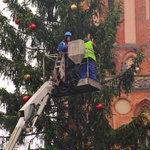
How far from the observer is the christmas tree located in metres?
15.0

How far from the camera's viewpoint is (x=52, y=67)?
15.4 m

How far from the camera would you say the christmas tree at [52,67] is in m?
15.0

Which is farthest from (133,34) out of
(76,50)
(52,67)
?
(76,50)

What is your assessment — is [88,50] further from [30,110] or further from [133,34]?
[133,34]

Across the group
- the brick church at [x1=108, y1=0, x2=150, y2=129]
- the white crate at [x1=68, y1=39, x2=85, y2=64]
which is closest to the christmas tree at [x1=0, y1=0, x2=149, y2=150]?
the white crate at [x1=68, y1=39, x2=85, y2=64]

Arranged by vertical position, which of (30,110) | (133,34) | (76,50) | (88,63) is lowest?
(30,110)

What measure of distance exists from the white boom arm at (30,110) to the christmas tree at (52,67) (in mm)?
2623

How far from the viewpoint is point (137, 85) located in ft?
90.4

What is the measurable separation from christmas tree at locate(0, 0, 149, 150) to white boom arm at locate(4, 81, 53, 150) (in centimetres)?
262

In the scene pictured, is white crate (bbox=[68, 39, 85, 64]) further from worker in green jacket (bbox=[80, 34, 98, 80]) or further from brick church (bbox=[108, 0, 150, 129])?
brick church (bbox=[108, 0, 150, 129])

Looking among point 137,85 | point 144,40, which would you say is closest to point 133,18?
point 144,40

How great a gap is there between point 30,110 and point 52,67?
14.1ft

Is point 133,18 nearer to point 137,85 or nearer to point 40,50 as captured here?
point 137,85

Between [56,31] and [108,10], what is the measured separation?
1.88m
